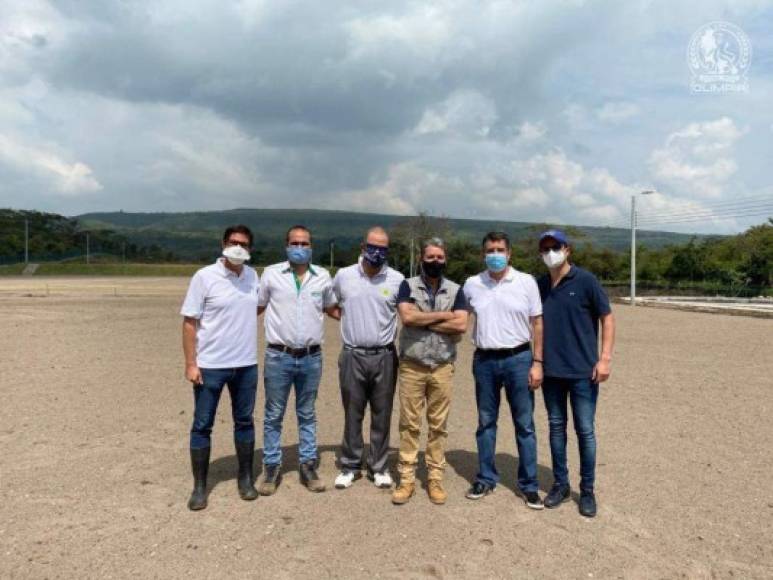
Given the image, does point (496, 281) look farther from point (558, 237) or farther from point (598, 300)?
point (598, 300)

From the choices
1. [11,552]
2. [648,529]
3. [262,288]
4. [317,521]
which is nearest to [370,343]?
[262,288]

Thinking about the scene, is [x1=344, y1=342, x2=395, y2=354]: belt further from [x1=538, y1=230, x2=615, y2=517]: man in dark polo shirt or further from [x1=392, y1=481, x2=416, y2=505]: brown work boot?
[x1=538, y1=230, x2=615, y2=517]: man in dark polo shirt

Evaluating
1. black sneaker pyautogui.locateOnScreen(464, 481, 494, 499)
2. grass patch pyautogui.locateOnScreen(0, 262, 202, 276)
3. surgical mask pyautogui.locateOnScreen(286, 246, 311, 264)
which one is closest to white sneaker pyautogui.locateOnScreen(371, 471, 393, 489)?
black sneaker pyautogui.locateOnScreen(464, 481, 494, 499)

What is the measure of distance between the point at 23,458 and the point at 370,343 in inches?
135

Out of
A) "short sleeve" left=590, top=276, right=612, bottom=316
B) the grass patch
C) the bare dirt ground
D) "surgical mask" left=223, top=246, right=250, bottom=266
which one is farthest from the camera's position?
the grass patch

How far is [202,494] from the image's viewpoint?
414 cm

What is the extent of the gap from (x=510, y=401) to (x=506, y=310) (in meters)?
0.72

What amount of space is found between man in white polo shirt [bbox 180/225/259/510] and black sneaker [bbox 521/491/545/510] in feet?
6.84

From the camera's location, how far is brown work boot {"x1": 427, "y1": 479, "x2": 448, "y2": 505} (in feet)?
13.8

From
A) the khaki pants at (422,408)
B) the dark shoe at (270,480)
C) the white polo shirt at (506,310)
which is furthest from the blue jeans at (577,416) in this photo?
the dark shoe at (270,480)

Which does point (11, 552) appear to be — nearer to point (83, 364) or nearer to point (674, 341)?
point (83, 364)

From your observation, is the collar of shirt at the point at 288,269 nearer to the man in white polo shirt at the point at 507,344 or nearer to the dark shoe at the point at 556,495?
the man in white polo shirt at the point at 507,344

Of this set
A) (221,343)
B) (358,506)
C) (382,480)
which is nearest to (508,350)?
(382,480)

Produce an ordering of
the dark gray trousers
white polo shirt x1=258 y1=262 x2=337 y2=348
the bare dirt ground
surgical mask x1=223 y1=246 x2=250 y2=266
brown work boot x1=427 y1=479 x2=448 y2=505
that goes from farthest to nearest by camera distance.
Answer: the dark gray trousers, white polo shirt x1=258 y1=262 x2=337 y2=348, brown work boot x1=427 y1=479 x2=448 y2=505, surgical mask x1=223 y1=246 x2=250 y2=266, the bare dirt ground
